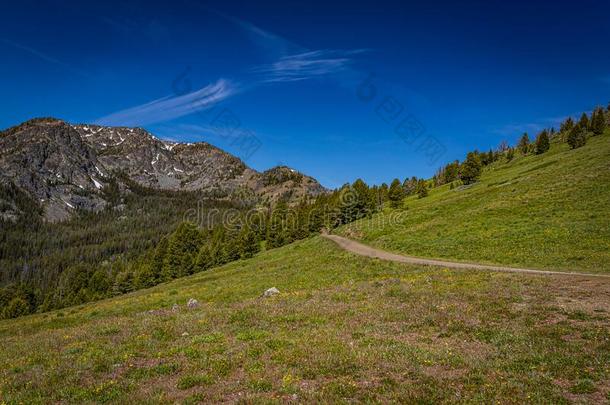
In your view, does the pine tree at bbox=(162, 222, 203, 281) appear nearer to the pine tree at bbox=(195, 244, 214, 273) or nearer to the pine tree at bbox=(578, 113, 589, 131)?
the pine tree at bbox=(195, 244, 214, 273)

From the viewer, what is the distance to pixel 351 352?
1297 centimetres

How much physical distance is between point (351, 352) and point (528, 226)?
37.1m

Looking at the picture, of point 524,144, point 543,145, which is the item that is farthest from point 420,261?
point 524,144

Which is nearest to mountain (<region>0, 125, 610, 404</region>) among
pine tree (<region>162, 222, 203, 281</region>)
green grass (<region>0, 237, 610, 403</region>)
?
green grass (<region>0, 237, 610, 403</region>)

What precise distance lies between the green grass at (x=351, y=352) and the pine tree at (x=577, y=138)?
89.1m

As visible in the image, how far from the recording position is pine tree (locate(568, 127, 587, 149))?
92.9m

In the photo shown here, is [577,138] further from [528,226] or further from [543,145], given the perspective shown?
[528,226]

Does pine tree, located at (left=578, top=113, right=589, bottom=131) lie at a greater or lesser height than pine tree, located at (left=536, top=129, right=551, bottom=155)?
greater

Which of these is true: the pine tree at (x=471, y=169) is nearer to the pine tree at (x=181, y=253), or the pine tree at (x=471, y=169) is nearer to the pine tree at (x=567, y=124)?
the pine tree at (x=567, y=124)

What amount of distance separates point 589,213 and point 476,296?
29.2m

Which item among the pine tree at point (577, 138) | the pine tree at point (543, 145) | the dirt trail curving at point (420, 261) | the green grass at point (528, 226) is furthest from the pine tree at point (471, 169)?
the dirt trail curving at point (420, 261)

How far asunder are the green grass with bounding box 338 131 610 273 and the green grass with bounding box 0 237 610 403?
1214cm

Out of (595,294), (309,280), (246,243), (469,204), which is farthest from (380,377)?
(246,243)

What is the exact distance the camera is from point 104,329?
19.7 m
